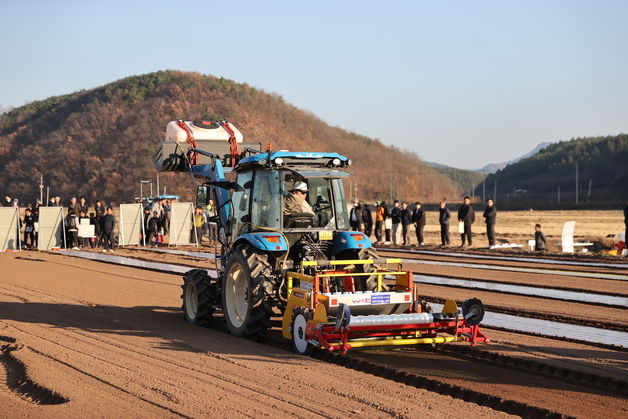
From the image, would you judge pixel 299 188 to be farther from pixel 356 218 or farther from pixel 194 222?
pixel 356 218

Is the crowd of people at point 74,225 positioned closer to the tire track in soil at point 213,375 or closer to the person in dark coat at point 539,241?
the person in dark coat at point 539,241

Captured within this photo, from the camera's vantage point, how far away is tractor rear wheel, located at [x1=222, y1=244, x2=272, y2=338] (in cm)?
946

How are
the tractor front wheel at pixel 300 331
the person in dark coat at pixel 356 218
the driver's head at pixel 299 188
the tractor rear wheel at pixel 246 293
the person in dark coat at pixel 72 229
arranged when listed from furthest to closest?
the person in dark coat at pixel 356 218
the person in dark coat at pixel 72 229
the driver's head at pixel 299 188
the tractor rear wheel at pixel 246 293
the tractor front wheel at pixel 300 331

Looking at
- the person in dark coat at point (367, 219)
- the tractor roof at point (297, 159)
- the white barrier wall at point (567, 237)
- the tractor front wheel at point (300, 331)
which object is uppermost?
the tractor roof at point (297, 159)

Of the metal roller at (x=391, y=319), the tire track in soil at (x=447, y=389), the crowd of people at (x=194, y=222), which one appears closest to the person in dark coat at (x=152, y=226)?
the crowd of people at (x=194, y=222)

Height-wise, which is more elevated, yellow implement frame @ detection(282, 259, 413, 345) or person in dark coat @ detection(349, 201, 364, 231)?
person in dark coat @ detection(349, 201, 364, 231)

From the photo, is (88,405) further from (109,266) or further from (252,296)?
(109,266)

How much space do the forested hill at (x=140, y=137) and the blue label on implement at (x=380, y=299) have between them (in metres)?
62.4

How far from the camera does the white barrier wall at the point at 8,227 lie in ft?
86.9

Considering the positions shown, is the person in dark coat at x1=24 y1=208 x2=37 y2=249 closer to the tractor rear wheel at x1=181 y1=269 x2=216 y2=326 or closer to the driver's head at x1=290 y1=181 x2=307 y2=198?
the tractor rear wheel at x1=181 y1=269 x2=216 y2=326

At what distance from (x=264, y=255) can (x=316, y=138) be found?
90605 millimetres

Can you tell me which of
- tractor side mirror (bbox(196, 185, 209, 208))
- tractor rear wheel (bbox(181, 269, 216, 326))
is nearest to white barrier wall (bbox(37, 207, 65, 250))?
tractor rear wheel (bbox(181, 269, 216, 326))

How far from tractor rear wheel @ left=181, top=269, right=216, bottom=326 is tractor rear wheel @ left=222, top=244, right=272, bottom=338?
50 centimetres

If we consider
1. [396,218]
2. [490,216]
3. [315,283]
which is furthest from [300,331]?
[396,218]
